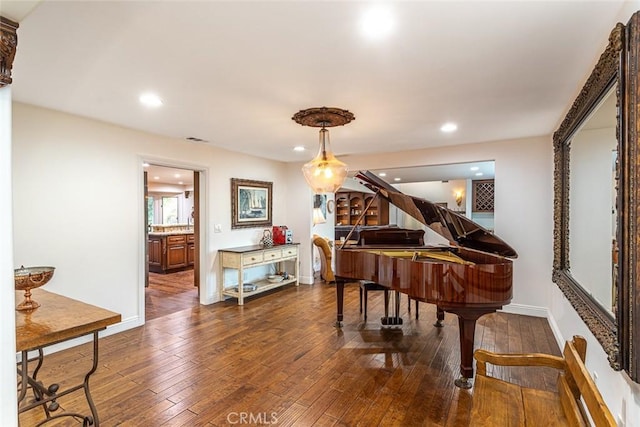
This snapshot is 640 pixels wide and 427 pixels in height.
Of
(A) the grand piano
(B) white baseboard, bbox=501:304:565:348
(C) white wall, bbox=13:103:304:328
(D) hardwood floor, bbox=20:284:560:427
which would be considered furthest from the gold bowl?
(B) white baseboard, bbox=501:304:565:348

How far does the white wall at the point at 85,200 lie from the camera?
300cm

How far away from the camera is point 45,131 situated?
10.2 ft

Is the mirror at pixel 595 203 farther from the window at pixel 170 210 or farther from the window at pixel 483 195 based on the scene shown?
the window at pixel 170 210

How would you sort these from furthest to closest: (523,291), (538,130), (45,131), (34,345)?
1. (523,291)
2. (538,130)
3. (45,131)
4. (34,345)

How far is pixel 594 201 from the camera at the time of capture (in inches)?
91.6

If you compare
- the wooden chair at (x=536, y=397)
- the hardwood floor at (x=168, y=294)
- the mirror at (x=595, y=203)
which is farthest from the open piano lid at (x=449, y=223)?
the hardwood floor at (x=168, y=294)

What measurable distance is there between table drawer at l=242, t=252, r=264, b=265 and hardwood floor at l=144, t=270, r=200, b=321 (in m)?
1.00

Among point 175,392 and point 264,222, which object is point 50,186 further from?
point 264,222

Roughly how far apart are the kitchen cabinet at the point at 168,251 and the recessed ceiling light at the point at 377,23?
21.5 feet

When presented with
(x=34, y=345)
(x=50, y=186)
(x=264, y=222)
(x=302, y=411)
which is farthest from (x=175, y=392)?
(x=264, y=222)

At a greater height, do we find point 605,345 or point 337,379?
point 605,345

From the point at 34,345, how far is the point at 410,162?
4.87m

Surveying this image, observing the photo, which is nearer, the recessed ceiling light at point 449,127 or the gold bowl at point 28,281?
the gold bowl at point 28,281

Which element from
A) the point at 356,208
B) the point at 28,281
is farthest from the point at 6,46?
the point at 356,208
